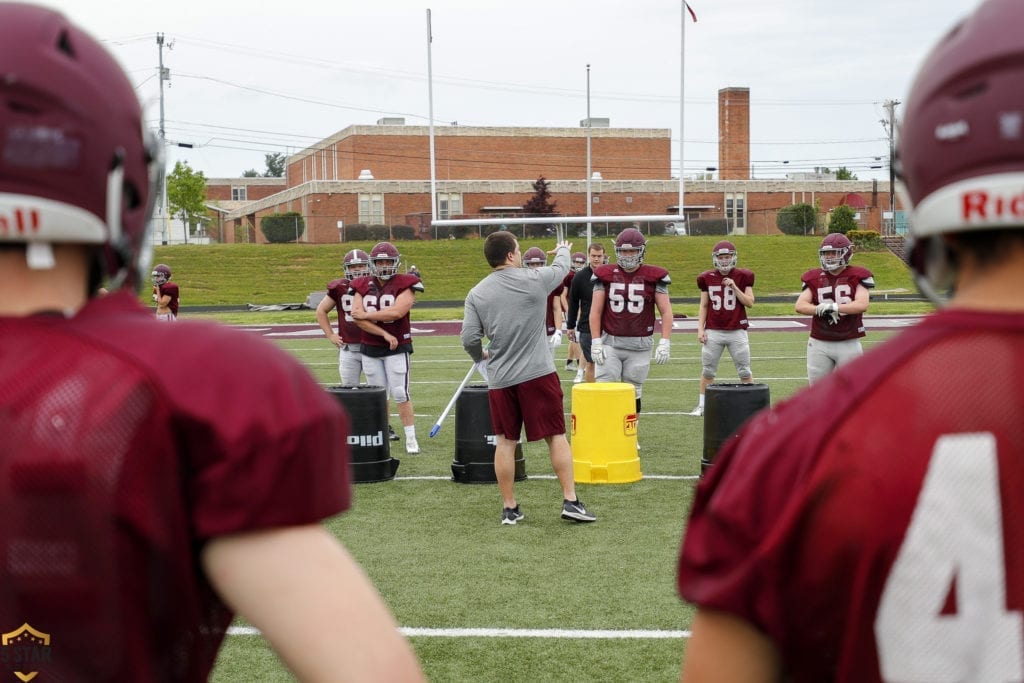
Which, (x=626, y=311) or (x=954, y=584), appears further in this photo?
(x=626, y=311)

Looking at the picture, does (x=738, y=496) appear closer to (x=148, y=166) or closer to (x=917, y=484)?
(x=917, y=484)

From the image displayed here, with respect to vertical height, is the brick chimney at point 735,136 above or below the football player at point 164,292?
above

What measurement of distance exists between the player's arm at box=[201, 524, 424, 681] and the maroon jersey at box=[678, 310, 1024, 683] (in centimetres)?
39

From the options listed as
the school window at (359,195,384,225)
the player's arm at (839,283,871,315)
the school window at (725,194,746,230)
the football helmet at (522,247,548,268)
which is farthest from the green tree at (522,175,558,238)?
the player's arm at (839,283,871,315)

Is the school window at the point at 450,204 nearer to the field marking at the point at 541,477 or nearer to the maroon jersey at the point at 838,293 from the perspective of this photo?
the maroon jersey at the point at 838,293

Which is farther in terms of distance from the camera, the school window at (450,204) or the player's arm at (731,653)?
the school window at (450,204)

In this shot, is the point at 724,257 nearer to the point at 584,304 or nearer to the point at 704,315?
the point at 704,315

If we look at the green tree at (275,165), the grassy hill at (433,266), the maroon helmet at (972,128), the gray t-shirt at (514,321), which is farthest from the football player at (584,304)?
the green tree at (275,165)

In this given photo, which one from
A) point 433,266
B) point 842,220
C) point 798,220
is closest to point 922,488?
point 433,266

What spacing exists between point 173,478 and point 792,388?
14993 millimetres

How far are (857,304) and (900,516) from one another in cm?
1017

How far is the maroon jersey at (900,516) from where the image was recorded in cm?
123

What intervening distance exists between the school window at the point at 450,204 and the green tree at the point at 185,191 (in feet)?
52.1

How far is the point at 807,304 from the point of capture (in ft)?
37.2
